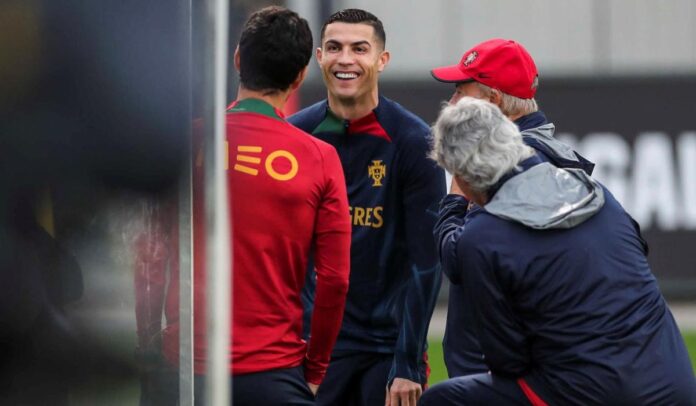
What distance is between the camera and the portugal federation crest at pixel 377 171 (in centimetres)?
470

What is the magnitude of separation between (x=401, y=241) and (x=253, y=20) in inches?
47.0

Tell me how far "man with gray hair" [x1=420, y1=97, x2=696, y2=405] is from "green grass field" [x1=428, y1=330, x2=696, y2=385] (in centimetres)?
476

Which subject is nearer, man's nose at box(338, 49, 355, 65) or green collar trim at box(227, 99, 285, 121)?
green collar trim at box(227, 99, 285, 121)

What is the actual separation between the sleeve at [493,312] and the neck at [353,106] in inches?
48.6

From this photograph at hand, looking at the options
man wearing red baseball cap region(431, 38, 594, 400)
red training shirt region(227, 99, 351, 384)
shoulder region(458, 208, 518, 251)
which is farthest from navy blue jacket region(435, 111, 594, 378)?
red training shirt region(227, 99, 351, 384)

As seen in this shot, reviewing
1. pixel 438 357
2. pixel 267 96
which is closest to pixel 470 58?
pixel 267 96

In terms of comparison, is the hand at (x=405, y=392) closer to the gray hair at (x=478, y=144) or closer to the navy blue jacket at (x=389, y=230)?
the navy blue jacket at (x=389, y=230)

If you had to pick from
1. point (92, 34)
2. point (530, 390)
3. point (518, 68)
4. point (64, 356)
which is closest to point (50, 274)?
point (64, 356)

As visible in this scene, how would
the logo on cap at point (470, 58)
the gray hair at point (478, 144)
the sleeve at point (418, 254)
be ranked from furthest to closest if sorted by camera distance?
the sleeve at point (418, 254)
the logo on cap at point (470, 58)
the gray hair at point (478, 144)

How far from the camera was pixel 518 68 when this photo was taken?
4359 millimetres

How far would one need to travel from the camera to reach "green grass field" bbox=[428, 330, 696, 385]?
8688 millimetres

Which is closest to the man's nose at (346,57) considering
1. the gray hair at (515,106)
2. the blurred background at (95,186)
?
the gray hair at (515,106)

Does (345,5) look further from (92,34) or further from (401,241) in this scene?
(92,34)

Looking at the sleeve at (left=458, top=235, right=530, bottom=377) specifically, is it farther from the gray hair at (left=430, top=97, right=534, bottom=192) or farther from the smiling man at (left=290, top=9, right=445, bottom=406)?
the smiling man at (left=290, top=9, right=445, bottom=406)
